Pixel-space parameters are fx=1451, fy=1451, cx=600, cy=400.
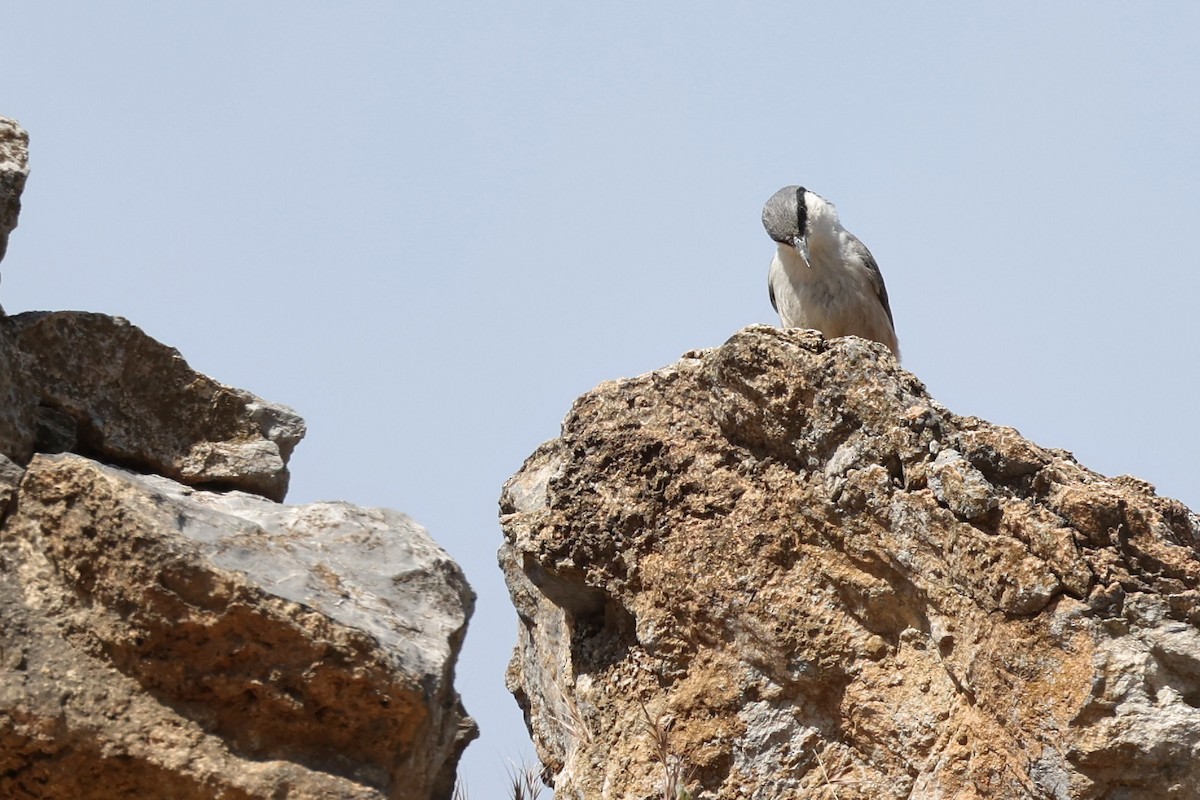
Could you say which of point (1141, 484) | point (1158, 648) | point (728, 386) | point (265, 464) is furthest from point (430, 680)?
point (1141, 484)

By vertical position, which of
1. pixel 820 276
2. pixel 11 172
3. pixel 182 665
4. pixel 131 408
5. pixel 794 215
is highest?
pixel 794 215

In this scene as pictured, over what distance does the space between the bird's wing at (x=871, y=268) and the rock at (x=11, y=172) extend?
598cm

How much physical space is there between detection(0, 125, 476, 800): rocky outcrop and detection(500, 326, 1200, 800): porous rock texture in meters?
0.58

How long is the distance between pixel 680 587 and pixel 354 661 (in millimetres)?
1477

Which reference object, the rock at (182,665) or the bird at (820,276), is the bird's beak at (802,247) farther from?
the rock at (182,665)

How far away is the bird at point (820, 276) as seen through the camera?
9445 millimetres

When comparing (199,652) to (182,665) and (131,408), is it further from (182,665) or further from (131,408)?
(131,408)

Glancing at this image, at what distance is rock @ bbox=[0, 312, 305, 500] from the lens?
4.79 metres

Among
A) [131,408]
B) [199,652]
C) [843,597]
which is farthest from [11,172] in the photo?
[843,597]

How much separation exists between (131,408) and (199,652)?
1.32 metres

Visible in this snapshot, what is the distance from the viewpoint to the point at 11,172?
16.1 ft

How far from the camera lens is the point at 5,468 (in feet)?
14.2

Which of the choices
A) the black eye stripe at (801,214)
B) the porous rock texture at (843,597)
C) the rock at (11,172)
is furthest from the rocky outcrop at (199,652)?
the black eye stripe at (801,214)

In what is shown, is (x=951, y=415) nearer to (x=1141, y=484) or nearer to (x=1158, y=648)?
(x=1141, y=484)
